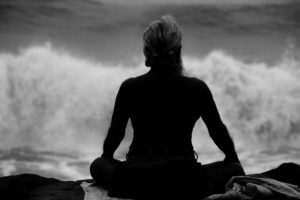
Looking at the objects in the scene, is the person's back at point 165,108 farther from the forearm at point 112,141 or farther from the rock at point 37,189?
the rock at point 37,189

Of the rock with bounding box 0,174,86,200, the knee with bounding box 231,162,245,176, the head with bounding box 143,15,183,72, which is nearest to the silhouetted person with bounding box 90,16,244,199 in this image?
the head with bounding box 143,15,183,72

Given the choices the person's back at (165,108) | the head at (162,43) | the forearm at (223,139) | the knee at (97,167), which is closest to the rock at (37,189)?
the knee at (97,167)

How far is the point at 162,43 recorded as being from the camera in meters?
5.84

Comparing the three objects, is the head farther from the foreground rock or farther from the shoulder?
the foreground rock

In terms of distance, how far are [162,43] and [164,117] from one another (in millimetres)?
880

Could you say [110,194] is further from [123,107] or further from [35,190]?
[35,190]

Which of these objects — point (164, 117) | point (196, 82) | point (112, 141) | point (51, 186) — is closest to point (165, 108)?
point (164, 117)

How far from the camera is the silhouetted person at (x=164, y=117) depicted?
18.8 ft

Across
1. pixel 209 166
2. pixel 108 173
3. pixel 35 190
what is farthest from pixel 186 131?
pixel 35 190

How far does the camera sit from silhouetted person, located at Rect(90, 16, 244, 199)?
18.8 ft

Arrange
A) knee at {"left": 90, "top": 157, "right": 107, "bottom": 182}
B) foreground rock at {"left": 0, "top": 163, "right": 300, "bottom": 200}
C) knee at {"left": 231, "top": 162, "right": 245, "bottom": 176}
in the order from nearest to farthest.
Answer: knee at {"left": 231, "top": 162, "right": 245, "bottom": 176} < knee at {"left": 90, "top": 157, "right": 107, "bottom": 182} < foreground rock at {"left": 0, "top": 163, "right": 300, "bottom": 200}

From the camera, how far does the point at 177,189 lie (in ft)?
18.4

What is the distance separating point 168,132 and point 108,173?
106cm

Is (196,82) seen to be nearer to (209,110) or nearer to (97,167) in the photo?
(209,110)
